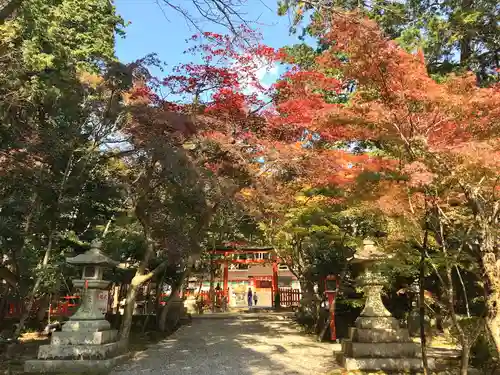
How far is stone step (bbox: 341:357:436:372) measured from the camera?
751cm

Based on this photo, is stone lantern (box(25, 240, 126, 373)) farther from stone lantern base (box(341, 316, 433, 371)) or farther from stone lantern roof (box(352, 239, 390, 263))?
stone lantern roof (box(352, 239, 390, 263))

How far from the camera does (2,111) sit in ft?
25.7

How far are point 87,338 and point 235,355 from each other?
314cm

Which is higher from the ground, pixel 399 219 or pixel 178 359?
pixel 399 219

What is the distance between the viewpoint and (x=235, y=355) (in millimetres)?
9289

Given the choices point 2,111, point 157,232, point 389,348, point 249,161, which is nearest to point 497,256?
point 389,348

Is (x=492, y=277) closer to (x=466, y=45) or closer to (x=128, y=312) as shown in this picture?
(x=128, y=312)

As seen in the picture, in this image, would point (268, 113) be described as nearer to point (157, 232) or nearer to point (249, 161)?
point (249, 161)

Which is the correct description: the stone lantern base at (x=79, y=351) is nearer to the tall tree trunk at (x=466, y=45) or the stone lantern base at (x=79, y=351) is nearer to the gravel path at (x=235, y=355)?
the gravel path at (x=235, y=355)

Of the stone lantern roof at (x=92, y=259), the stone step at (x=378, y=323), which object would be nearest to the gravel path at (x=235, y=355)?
the stone step at (x=378, y=323)

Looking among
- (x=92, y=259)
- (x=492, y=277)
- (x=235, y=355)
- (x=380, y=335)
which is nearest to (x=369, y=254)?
(x=380, y=335)

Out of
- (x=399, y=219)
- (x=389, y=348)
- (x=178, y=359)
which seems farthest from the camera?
(x=178, y=359)

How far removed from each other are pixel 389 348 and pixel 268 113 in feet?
19.2

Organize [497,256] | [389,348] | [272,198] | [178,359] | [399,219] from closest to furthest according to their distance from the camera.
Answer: [497,256] → [399,219] → [389,348] → [178,359] → [272,198]
